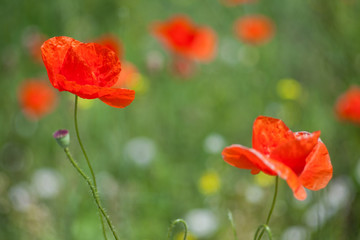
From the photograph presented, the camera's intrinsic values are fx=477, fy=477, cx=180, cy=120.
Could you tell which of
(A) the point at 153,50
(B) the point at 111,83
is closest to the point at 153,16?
(A) the point at 153,50

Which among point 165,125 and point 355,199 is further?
point 165,125

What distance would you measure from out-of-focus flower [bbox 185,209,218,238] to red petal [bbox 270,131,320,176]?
1.22 meters

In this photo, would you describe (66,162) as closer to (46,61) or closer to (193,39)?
(193,39)

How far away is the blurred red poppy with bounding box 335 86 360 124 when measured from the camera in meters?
2.04

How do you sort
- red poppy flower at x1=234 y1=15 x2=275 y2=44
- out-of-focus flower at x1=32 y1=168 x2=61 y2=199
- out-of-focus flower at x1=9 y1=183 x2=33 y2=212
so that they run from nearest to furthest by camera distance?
out-of-focus flower at x1=9 y1=183 x2=33 y2=212
out-of-focus flower at x1=32 y1=168 x2=61 y2=199
red poppy flower at x1=234 y1=15 x2=275 y2=44

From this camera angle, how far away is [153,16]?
4395 millimetres

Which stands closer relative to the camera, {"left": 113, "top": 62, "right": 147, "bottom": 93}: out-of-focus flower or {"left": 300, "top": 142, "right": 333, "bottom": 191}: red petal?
{"left": 300, "top": 142, "right": 333, "bottom": 191}: red petal

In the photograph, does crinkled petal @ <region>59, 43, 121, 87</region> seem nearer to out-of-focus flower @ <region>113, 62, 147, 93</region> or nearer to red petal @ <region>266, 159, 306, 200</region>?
red petal @ <region>266, 159, 306, 200</region>

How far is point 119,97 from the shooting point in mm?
861

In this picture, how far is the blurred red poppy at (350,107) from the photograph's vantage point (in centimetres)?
204

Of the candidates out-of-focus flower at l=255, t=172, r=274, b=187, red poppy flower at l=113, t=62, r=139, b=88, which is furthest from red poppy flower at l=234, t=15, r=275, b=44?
out-of-focus flower at l=255, t=172, r=274, b=187

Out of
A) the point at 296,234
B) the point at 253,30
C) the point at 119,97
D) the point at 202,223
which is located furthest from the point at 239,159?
the point at 253,30

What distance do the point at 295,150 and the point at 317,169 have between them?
0.25ft

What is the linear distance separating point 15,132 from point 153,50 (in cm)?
158
